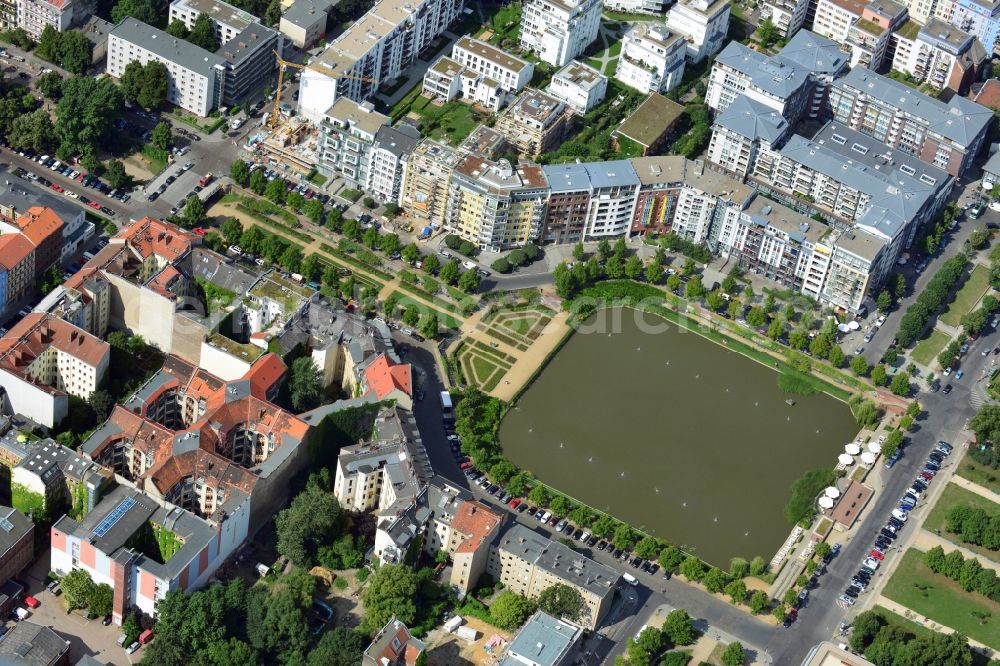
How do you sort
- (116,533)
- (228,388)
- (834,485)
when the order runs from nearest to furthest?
(116,533), (228,388), (834,485)

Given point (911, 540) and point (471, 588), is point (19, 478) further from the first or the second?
point (911, 540)

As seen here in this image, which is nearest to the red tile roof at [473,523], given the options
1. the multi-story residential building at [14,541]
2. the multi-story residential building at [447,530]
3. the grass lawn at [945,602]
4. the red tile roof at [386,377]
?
the multi-story residential building at [447,530]

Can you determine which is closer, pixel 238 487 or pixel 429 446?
pixel 238 487

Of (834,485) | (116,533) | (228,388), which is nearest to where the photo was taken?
(116,533)

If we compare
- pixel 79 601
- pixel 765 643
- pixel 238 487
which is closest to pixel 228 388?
pixel 238 487

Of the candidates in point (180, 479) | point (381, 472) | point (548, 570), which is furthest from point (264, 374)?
point (548, 570)

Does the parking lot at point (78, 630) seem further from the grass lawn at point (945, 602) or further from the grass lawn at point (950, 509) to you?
the grass lawn at point (950, 509)

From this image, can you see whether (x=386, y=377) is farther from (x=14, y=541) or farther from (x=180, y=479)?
(x=14, y=541)
